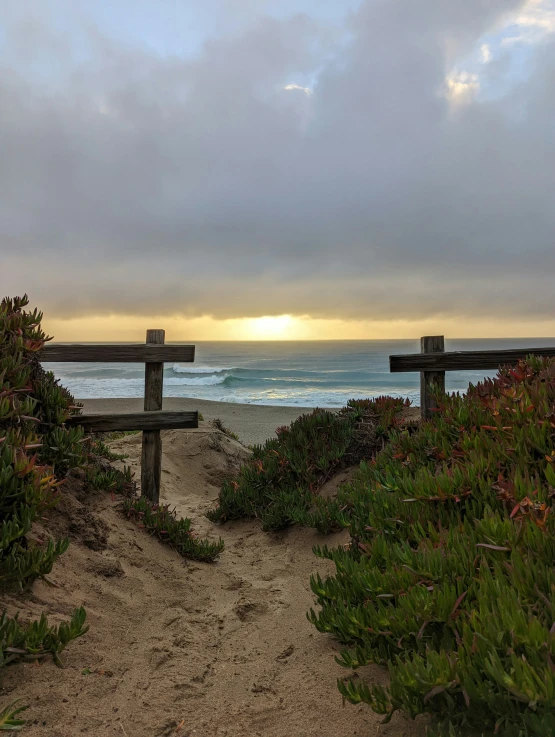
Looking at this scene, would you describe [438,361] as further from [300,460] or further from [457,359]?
[300,460]

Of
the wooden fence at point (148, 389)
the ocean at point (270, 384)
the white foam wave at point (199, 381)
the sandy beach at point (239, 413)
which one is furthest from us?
the white foam wave at point (199, 381)

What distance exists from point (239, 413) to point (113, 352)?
1719 centimetres

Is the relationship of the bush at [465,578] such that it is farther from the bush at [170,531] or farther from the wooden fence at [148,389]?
the wooden fence at [148,389]

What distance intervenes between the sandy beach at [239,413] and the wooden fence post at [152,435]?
9.48 meters

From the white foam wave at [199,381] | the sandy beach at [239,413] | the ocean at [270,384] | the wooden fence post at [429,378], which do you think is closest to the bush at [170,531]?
the wooden fence post at [429,378]

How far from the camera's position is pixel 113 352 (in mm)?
6215

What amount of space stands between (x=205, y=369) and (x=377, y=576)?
5111cm

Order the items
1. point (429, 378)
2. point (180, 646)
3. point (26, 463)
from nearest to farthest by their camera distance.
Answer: point (26, 463), point (180, 646), point (429, 378)

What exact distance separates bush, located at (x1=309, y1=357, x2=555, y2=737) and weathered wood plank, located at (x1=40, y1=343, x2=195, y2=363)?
10.7ft

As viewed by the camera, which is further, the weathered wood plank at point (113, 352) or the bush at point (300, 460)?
the bush at point (300, 460)

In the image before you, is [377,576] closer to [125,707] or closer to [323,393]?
[125,707]

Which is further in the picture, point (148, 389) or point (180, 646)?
point (148, 389)

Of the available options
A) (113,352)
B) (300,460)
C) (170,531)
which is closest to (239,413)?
(300,460)

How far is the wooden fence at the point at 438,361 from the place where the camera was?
6.43 metres
